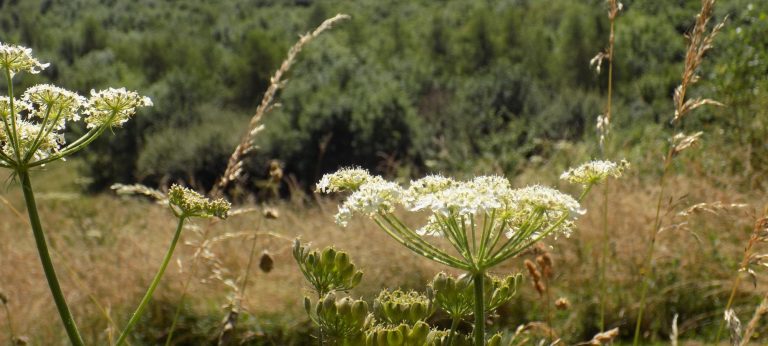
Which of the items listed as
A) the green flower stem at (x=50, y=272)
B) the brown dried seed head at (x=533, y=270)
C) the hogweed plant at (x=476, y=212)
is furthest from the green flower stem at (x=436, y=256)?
the brown dried seed head at (x=533, y=270)

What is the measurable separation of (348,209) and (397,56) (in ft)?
86.6

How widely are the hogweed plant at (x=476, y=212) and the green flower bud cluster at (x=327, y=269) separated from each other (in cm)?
6

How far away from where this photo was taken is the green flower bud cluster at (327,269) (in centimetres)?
123

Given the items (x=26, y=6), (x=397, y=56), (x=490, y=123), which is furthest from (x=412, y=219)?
(x=26, y=6)

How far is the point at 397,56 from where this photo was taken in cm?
2733

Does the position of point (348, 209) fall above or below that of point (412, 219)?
below

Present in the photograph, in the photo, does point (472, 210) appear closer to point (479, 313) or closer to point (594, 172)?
A: point (479, 313)

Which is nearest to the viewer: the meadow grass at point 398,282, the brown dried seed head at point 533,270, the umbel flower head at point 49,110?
the umbel flower head at point 49,110

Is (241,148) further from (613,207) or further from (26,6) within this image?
(26,6)

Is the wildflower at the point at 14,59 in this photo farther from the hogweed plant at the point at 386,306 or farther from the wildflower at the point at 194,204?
the hogweed plant at the point at 386,306

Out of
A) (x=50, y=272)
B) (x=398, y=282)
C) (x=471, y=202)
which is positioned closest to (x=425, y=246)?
(x=471, y=202)

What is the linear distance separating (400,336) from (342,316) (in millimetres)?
99

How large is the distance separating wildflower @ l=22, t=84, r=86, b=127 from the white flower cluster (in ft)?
1.52

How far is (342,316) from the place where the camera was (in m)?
1.15
